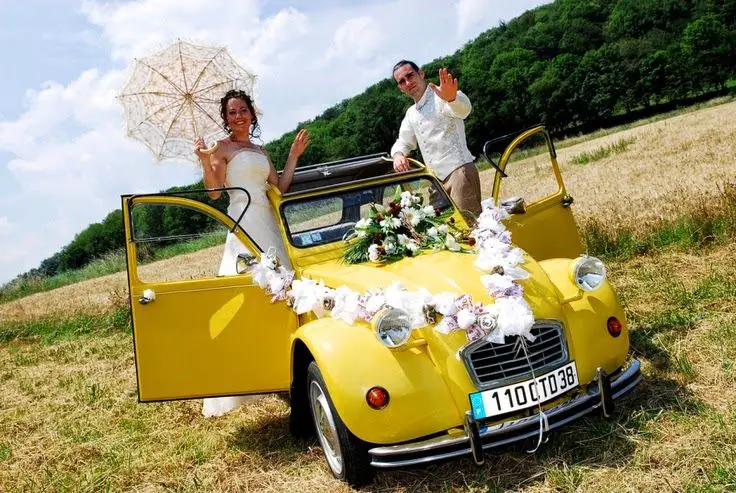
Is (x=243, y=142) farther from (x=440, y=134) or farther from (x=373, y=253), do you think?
(x=373, y=253)

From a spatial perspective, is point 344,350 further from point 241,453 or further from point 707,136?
point 707,136

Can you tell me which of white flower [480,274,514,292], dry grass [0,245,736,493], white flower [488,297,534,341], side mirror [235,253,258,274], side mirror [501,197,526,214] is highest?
side mirror [501,197,526,214]

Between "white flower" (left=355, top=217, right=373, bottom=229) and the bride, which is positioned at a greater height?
the bride

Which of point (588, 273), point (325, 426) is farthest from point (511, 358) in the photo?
point (325, 426)

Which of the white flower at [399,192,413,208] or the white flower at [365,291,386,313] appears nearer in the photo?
the white flower at [365,291,386,313]

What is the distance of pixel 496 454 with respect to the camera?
3992 mm

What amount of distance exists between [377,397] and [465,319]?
63 cm

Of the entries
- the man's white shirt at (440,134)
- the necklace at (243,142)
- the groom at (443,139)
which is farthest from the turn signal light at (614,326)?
the necklace at (243,142)

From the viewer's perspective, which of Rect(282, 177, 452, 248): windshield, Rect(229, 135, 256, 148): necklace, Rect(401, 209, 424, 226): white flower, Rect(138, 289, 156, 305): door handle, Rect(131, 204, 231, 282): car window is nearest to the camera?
Rect(138, 289, 156, 305): door handle

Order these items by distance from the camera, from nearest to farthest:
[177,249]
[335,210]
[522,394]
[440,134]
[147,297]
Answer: [522,394], [147,297], [335,210], [440,134], [177,249]

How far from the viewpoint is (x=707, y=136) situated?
18.5m

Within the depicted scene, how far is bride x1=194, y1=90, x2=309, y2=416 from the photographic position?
552 centimetres

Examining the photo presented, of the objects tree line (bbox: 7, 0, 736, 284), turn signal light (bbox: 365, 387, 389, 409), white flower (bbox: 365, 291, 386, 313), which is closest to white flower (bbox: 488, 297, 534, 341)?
white flower (bbox: 365, 291, 386, 313)

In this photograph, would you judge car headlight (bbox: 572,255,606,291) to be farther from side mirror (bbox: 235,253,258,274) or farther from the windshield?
side mirror (bbox: 235,253,258,274)
